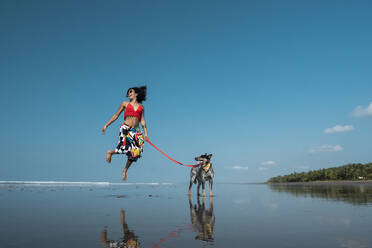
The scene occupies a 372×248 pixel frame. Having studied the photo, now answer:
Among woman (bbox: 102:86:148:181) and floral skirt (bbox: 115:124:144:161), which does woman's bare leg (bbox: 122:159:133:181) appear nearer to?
woman (bbox: 102:86:148:181)

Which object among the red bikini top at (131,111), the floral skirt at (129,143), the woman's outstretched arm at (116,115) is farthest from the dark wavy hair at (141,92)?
the floral skirt at (129,143)

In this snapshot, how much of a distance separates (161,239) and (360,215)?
4.95 meters

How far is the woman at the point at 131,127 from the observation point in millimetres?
6863

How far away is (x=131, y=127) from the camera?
7.01 metres

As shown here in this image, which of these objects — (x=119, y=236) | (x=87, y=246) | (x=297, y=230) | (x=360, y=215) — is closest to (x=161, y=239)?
(x=119, y=236)

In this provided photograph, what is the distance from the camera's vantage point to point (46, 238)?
13.8ft

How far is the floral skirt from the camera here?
6844mm

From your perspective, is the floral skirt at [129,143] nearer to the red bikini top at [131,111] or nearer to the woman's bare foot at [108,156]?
the woman's bare foot at [108,156]

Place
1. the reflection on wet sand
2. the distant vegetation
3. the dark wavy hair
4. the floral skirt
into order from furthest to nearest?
the distant vegetation
the reflection on wet sand
the dark wavy hair
the floral skirt

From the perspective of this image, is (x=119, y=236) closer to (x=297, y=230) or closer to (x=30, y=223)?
(x=30, y=223)

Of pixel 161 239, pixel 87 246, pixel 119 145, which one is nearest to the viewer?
pixel 87 246

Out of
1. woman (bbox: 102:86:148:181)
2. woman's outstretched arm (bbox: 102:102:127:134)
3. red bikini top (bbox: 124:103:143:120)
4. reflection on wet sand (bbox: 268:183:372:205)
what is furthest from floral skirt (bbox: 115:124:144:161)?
reflection on wet sand (bbox: 268:183:372:205)

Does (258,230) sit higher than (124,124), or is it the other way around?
(124,124)

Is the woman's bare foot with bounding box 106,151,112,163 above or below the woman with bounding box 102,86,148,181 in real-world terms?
below
